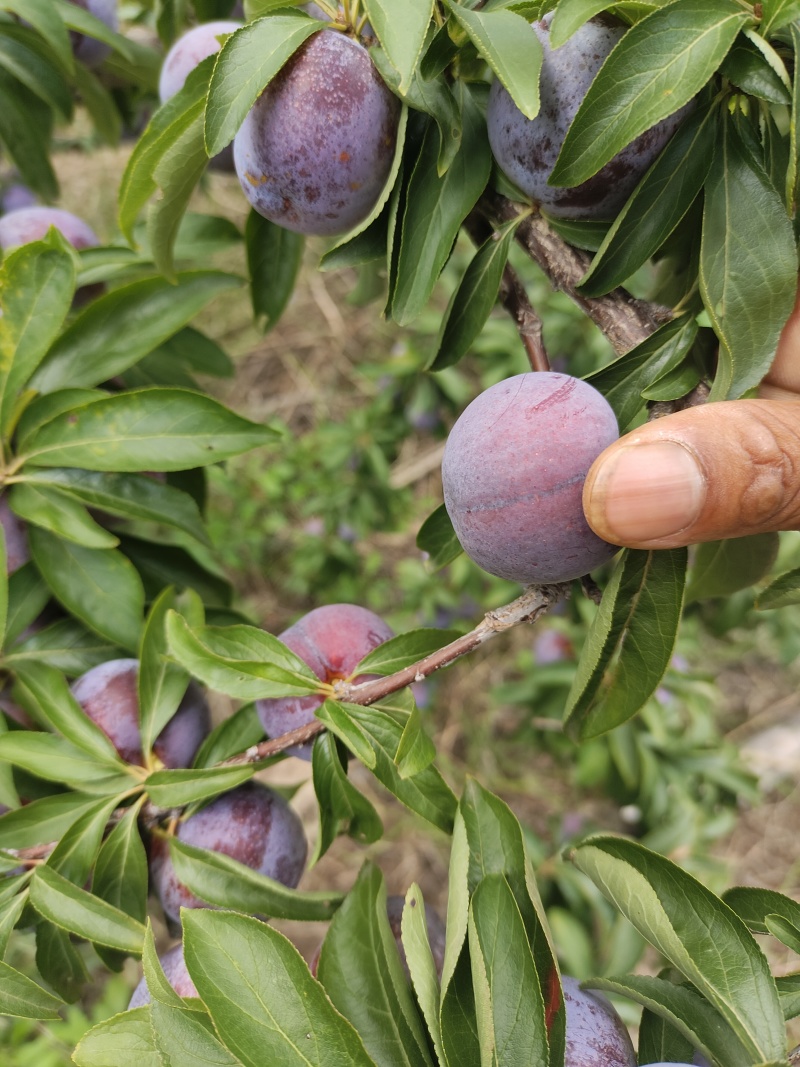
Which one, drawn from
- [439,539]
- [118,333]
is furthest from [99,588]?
[439,539]

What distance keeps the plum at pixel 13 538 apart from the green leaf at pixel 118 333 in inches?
6.5

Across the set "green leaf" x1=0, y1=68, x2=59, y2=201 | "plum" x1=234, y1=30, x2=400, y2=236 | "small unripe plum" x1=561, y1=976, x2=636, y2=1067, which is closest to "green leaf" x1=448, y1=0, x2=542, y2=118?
"plum" x1=234, y1=30, x2=400, y2=236

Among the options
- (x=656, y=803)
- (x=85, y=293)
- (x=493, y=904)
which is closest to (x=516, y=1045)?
(x=493, y=904)

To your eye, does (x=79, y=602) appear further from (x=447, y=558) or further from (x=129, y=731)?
(x=447, y=558)

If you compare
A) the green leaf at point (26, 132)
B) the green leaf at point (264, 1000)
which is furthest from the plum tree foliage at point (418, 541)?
the green leaf at point (26, 132)

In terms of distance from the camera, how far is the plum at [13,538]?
982 mm

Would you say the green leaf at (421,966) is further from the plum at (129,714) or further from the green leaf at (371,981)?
the plum at (129,714)

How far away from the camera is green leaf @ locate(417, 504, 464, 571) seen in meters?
0.88

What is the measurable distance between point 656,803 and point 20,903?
61.3 inches

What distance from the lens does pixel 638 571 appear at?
2.41 ft

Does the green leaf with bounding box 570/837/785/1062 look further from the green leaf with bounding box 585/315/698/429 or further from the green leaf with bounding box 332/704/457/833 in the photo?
the green leaf with bounding box 585/315/698/429

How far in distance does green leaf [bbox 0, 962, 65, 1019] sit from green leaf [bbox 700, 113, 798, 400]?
844mm

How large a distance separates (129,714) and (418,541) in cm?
43

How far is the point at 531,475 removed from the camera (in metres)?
0.66
